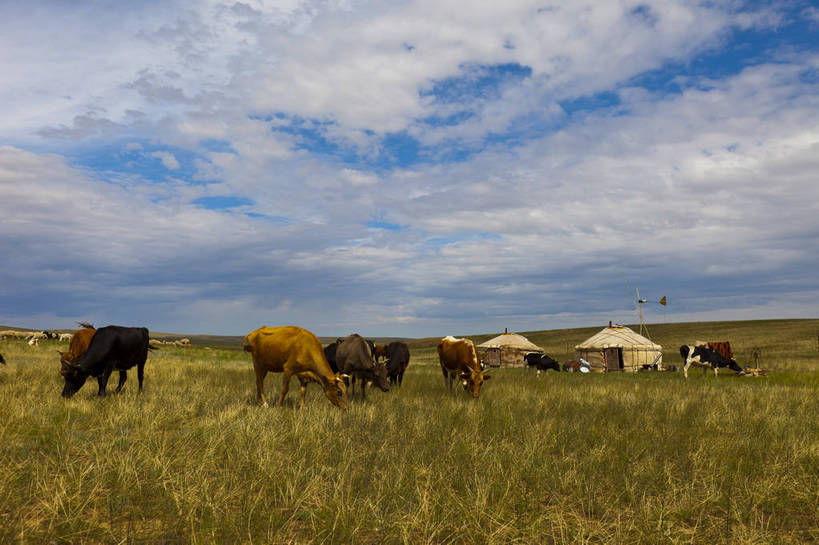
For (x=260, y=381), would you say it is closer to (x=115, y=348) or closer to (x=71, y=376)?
(x=115, y=348)

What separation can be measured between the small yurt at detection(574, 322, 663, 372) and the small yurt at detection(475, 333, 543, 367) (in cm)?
592

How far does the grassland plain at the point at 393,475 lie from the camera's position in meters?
4.82

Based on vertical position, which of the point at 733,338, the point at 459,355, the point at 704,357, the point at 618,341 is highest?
the point at 459,355

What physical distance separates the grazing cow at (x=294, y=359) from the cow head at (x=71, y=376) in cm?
398

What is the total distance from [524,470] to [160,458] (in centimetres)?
495

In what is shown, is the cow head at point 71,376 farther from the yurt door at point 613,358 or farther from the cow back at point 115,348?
the yurt door at point 613,358

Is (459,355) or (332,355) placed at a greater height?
(332,355)

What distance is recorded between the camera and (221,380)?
18000 millimetres

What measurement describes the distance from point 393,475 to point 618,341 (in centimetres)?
4283

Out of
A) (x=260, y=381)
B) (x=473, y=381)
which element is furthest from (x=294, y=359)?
(x=473, y=381)

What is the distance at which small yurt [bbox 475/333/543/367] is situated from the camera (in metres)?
50.3

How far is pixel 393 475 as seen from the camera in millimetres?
6254

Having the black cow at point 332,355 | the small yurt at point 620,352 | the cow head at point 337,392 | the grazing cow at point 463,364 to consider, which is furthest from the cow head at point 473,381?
the small yurt at point 620,352

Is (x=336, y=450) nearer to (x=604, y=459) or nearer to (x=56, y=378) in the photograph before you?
(x=604, y=459)
